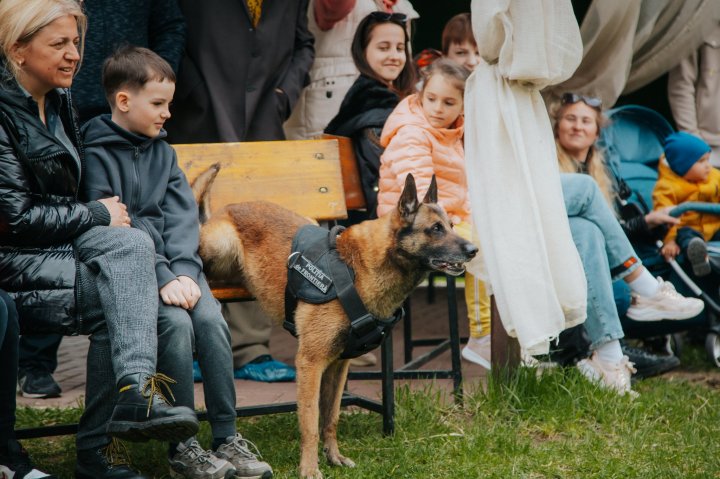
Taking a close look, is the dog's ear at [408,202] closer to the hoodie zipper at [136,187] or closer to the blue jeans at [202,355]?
the blue jeans at [202,355]

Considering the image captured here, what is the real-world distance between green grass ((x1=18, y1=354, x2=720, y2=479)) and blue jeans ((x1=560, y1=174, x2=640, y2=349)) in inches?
13.5

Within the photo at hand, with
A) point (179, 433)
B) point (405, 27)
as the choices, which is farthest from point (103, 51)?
point (179, 433)

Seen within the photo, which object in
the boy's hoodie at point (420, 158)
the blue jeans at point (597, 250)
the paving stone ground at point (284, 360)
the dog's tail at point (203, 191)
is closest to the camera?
the dog's tail at point (203, 191)

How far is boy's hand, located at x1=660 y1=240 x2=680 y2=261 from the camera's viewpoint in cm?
576

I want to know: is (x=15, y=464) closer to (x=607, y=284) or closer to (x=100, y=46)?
(x=100, y=46)

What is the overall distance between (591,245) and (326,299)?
1874mm

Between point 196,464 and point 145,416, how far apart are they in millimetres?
528

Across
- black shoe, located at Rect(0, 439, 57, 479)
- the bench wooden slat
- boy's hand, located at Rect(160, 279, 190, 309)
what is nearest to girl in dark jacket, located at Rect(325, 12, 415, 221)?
the bench wooden slat

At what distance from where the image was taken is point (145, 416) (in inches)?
125

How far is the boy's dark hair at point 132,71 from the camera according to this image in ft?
12.8

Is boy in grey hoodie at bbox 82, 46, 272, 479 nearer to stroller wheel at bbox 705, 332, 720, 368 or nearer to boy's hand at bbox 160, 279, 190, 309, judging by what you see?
boy's hand at bbox 160, 279, 190, 309

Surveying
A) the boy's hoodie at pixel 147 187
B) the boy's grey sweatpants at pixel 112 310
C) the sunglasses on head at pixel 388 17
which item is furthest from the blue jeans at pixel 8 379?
the sunglasses on head at pixel 388 17

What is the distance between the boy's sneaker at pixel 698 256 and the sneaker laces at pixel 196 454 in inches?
134

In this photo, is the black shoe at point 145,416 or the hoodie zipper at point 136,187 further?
the hoodie zipper at point 136,187
